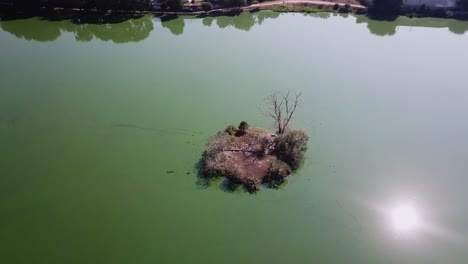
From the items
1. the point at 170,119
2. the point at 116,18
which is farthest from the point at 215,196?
the point at 116,18

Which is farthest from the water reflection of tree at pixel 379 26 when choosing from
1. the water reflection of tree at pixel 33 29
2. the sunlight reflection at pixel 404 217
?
the water reflection of tree at pixel 33 29

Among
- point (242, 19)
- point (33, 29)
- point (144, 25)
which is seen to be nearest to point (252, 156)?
point (144, 25)

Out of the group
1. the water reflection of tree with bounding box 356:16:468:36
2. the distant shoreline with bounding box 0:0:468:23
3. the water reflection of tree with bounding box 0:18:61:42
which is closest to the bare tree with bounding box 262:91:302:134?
the distant shoreline with bounding box 0:0:468:23

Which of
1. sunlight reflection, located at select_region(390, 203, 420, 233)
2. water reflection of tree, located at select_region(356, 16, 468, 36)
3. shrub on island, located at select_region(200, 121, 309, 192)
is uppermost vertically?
water reflection of tree, located at select_region(356, 16, 468, 36)

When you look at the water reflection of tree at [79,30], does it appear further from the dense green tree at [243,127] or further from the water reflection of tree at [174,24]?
the dense green tree at [243,127]

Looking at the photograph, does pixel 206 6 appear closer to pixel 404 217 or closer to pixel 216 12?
pixel 216 12

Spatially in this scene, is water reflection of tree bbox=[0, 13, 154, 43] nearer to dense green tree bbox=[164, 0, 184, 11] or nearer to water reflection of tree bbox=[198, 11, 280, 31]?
dense green tree bbox=[164, 0, 184, 11]

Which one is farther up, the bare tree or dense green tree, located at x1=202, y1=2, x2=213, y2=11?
dense green tree, located at x1=202, y1=2, x2=213, y2=11
